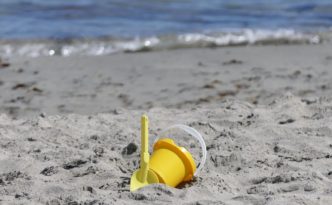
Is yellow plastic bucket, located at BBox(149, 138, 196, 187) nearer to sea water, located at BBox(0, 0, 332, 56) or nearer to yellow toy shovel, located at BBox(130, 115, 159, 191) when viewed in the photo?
yellow toy shovel, located at BBox(130, 115, 159, 191)

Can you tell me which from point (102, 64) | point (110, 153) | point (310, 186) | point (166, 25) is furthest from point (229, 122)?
point (166, 25)

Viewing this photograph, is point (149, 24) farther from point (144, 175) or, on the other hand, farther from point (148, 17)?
point (144, 175)

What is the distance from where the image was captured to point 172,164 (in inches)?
142

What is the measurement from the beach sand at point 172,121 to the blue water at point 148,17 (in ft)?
4.19

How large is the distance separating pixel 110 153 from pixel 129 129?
24.6 inches

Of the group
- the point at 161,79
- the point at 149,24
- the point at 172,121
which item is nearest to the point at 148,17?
the point at 149,24

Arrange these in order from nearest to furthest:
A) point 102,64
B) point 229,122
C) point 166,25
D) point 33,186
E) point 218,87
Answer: point 33,186 < point 229,122 < point 218,87 < point 102,64 < point 166,25

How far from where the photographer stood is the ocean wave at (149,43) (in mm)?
8273

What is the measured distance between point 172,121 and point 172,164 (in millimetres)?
1456

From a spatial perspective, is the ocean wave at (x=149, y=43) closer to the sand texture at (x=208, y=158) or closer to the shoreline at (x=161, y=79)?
the shoreline at (x=161, y=79)

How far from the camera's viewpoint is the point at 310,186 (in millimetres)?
3578

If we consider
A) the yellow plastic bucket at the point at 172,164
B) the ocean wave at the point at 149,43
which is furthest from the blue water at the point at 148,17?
the yellow plastic bucket at the point at 172,164

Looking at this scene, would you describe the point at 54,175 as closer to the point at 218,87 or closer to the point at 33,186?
the point at 33,186

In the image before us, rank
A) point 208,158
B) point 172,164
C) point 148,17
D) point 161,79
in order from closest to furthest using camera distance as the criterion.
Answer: point 172,164 < point 208,158 < point 161,79 < point 148,17
